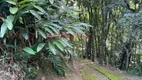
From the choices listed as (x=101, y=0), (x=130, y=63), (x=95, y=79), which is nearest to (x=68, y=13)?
(x=95, y=79)

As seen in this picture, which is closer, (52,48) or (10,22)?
(10,22)

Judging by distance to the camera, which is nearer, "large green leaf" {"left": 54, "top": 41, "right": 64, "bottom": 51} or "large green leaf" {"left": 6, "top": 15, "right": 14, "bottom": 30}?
"large green leaf" {"left": 6, "top": 15, "right": 14, "bottom": 30}

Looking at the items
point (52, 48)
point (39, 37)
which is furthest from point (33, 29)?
point (52, 48)

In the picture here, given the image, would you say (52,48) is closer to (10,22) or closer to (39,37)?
(39,37)

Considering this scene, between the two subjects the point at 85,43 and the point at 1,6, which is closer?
the point at 1,6

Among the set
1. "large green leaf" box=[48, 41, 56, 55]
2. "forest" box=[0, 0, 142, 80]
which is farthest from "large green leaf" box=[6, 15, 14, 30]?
"large green leaf" box=[48, 41, 56, 55]

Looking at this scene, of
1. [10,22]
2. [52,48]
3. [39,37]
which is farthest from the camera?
[39,37]

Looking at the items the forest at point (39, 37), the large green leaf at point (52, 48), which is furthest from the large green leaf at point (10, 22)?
the large green leaf at point (52, 48)

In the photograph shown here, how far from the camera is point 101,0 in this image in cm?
714

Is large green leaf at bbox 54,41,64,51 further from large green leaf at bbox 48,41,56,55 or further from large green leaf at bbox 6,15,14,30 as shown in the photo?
large green leaf at bbox 6,15,14,30

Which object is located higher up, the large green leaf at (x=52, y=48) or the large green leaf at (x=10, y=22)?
the large green leaf at (x=10, y=22)

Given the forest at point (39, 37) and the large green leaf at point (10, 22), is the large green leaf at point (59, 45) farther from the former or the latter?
the large green leaf at point (10, 22)

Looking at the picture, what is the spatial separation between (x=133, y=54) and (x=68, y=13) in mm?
4805

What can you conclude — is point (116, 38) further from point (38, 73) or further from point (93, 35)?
point (38, 73)
